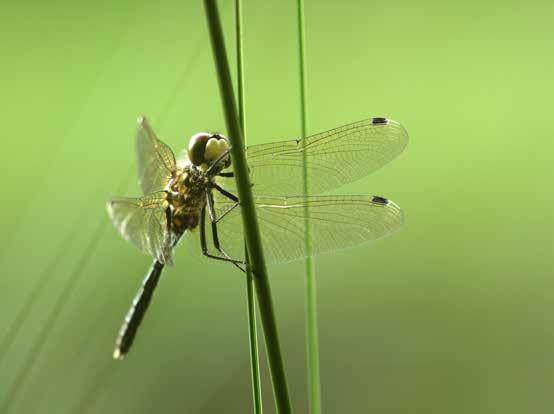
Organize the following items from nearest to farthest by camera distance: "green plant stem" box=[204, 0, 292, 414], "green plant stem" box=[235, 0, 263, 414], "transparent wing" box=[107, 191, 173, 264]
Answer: "green plant stem" box=[204, 0, 292, 414], "green plant stem" box=[235, 0, 263, 414], "transparent wing" box=[107, 191, 173, 264]

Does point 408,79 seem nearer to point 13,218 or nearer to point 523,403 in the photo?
point 523,403

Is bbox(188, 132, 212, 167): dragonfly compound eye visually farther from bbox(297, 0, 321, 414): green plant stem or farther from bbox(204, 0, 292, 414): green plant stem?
bbox(204, 0, 292, 414): green plant stem

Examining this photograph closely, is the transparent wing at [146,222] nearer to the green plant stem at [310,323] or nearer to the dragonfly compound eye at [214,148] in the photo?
the dragonfly compound eye at [214,148]

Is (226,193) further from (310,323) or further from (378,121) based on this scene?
(310,323)

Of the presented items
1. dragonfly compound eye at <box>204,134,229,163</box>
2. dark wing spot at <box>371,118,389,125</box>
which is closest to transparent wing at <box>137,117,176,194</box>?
dragonfly compound eye at <box>204,134,229,163</box>

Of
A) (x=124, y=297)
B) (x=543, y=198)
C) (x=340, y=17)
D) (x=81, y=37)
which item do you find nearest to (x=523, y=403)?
(x=543, y=198)

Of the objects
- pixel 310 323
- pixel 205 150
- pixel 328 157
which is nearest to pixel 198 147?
pixel 205 150
